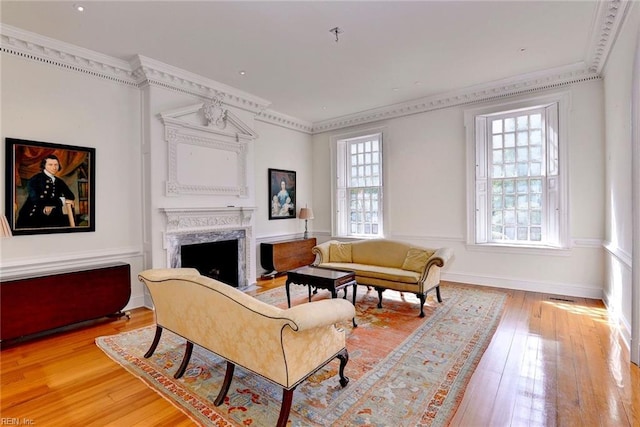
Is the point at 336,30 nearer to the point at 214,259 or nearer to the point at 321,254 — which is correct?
the point at 321,254

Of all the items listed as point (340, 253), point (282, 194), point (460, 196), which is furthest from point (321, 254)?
point (460, 196)

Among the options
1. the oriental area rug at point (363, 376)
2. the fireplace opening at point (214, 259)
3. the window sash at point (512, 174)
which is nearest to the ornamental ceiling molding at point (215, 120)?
the fireplace opening at point (214, 259)

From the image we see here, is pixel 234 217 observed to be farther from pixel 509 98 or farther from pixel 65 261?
pixel 509 98

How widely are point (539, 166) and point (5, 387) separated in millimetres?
6917

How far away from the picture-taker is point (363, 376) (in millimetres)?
2582

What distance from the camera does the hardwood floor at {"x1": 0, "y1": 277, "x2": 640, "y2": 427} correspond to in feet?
6.84

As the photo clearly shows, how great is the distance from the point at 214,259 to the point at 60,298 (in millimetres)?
2134

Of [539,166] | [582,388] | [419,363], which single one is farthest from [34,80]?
[539,166]

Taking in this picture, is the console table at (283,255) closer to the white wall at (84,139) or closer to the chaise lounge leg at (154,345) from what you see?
the white wall at (84,139)

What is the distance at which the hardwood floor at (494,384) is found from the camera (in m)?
2.08

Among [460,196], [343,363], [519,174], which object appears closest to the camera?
[343,363]

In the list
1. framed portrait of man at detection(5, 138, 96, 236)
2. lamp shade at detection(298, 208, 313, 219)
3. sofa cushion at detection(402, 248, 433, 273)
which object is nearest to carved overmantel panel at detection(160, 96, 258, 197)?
framed portrait of man at detection(5, 138, 96, 236)

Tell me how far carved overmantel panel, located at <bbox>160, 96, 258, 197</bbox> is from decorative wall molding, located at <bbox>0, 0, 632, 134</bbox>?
0.35 m

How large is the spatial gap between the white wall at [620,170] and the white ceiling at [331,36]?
458 millimetres
